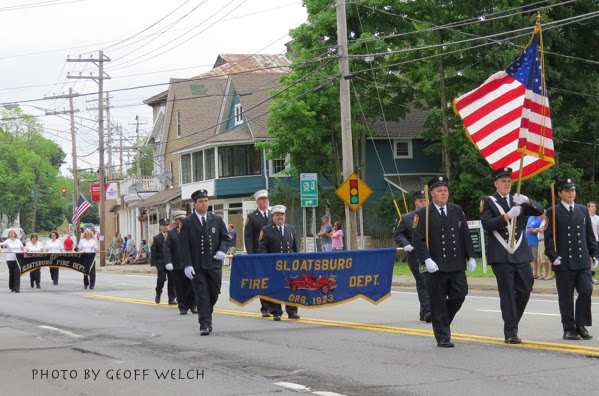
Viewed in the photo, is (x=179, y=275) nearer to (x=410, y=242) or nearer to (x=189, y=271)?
(x=189, y=271)

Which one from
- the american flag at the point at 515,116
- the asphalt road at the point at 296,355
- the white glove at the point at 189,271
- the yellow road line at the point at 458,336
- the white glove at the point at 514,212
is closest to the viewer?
the asphalt road at the point at 296,355

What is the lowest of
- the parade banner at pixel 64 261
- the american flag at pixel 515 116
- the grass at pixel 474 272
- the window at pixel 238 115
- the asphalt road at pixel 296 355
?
the asphalt road at pixel 296 355

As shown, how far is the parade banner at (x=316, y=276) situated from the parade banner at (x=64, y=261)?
602 inches

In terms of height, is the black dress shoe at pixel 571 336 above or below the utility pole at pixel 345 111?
below

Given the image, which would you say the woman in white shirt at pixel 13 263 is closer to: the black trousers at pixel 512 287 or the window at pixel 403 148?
the black trousers at pixel 512 287

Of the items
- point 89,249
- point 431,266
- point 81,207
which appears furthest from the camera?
point 81,207

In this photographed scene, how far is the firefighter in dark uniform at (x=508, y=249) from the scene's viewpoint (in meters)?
11.7

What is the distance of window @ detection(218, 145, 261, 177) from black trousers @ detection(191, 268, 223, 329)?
38.9 metres

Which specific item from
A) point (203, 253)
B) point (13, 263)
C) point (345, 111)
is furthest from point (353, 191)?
point (203, 253)

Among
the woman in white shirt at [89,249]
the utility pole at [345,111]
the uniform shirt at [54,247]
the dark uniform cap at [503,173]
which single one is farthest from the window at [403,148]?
the dark uniform cap at [503,173]

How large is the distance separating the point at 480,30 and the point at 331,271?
26.1 metres

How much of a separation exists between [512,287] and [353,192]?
59.6 feet

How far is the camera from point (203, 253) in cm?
1451

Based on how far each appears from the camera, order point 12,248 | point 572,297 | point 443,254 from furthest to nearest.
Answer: point 12,248, point 572,297, point 443,254
